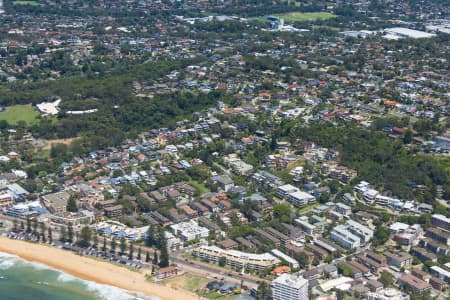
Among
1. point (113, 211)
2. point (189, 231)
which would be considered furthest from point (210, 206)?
point (113, 211)

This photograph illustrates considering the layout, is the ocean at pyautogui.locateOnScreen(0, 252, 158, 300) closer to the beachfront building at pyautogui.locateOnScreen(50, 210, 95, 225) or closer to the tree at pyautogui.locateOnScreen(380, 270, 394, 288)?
the beachfront building at pyautogui.locateOnScreen(50, 210, 95, 225)

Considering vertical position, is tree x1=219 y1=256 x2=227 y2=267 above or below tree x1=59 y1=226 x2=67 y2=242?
above

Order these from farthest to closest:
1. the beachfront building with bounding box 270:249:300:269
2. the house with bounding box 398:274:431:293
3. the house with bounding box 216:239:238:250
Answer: the house with bounding box 216:239:238:250 < the beachfront building with bounding box 270:249:300:269 < the house with bounding box 398:274:431:293

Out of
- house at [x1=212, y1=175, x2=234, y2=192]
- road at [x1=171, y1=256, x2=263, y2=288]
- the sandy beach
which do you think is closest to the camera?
the sandy beach

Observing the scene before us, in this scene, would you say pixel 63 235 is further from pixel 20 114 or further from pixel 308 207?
pixel 20 114

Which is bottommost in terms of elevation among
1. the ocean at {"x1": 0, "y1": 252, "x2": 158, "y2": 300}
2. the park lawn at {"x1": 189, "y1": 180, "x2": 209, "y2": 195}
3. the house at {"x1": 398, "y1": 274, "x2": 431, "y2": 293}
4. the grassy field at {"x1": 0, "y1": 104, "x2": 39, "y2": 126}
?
the grassy field at {"x1": 0, "y1": 104, "x2": 39, "y2": 126}

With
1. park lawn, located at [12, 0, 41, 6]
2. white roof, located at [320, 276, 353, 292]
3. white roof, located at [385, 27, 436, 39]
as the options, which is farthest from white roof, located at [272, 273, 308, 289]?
park lawn, located at [12, 0, 41, 6]
